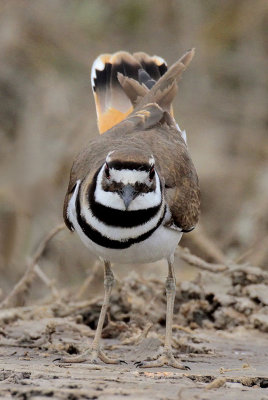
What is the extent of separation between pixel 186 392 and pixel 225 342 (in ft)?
6.74

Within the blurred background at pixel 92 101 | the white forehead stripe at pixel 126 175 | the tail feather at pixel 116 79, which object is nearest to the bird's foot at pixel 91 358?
the white forehead stripe at pixel 126 175

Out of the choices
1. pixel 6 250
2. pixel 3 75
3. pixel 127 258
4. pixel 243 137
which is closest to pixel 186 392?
pixel 127 258

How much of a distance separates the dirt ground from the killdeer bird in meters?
0.27

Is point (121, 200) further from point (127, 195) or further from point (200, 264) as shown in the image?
point (200, 264)

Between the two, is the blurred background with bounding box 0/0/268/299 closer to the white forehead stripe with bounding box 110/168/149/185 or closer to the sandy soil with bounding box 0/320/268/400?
the sandy soil with bounding box 0/320/268/400

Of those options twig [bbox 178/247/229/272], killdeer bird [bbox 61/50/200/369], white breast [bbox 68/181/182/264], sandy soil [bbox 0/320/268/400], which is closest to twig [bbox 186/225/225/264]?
twig [bbox 178/247/229/272]

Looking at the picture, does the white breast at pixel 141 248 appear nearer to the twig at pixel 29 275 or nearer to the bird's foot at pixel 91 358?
the bird's foot at pixel 91 358

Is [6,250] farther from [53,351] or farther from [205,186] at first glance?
[53,351]

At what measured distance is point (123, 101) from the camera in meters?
7.52

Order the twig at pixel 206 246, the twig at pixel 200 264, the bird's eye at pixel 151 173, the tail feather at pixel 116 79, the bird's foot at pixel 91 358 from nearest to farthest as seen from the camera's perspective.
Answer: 1. the bird's eye at pixel 151 173
2. the bird's foot at pixel 91 358
3. the twig at pixel 200 264
4. the tail feather at pixel 116 79
5. the twig at pixel 206 246

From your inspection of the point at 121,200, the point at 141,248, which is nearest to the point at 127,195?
the point at 121,200

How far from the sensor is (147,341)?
5891 mm

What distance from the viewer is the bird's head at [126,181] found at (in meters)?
5.17

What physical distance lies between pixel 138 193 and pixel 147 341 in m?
1.17
